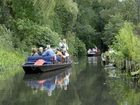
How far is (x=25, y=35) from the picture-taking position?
35750 mm

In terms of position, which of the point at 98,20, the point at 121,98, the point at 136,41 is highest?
the point at 98,20

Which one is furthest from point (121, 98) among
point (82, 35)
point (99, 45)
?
point (99, 45)

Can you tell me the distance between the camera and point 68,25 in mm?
50406

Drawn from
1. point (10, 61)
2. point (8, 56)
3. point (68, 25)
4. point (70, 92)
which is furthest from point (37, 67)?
point (68, 25)

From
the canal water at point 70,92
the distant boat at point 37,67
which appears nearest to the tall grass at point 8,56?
the distant boat at point 37,67

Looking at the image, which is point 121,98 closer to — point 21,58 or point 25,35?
point 21,58

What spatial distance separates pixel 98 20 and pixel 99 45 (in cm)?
406

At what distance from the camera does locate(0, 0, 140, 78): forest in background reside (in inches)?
989

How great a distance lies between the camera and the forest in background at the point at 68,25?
25125 mm

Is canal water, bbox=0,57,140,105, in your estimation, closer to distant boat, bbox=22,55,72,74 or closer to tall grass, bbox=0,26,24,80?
distant boat, bbox=22,55,72,74

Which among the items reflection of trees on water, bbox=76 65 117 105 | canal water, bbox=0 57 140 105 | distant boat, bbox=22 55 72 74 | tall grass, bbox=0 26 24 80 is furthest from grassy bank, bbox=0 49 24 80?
reflection of trees on water, bbox=76 65 117 105

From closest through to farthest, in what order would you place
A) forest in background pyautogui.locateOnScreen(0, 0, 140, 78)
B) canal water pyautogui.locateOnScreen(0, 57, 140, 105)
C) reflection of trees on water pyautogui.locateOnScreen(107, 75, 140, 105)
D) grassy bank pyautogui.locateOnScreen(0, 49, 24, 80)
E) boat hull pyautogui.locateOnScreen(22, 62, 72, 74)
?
reflection of trees on water pyautogui.locateOnScreen(107, 75, 140, 105)
canal water pyautogui.locateOnScreen(0, 57, 140, 105)
boat hull pyautogui.locateOnScreen(22, 62, 72, 74)
grassy bank pyautogui.locateOnScreen(0, 49, 24, 80)
forest in background pyautogui.locateOnScreen(0, 0, 140, 78)

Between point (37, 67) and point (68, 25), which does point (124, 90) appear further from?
point (68, 25)

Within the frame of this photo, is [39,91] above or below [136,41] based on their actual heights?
below
